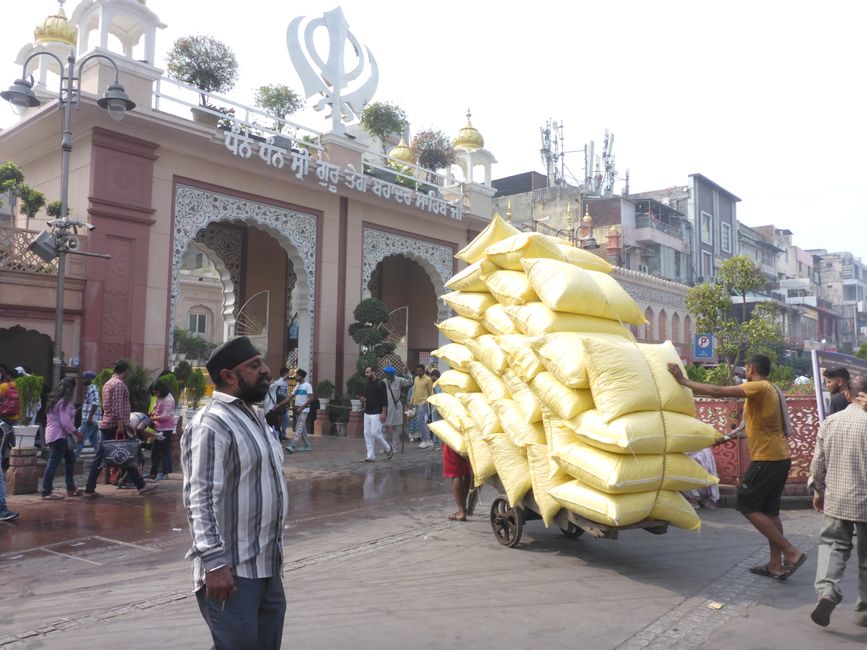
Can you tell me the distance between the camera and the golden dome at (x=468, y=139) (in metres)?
18.5

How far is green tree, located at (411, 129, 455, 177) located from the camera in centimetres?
2022

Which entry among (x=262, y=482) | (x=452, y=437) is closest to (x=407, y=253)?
(x=452, y=437)

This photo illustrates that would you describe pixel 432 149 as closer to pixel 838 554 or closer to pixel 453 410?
pixel 453 410

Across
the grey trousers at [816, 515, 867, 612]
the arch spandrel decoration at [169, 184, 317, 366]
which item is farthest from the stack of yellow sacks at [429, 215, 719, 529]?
the arch spandrel decoration at [169, 184, 317, 366]

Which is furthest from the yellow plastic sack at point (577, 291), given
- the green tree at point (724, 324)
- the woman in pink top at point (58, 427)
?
the green tree at point (724, 324)

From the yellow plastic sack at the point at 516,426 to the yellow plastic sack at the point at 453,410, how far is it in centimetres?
58

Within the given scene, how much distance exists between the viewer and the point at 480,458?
5.69 metres

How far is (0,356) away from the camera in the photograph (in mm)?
14625

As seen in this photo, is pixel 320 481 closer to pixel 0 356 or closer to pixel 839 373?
pixel 839 373

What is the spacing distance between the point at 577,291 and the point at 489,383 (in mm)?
1305

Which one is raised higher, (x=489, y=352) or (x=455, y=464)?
(x=489, y=352)

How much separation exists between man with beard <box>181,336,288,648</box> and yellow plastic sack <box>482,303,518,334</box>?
10.9 feet

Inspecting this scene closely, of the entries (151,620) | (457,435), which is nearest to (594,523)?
(457,435)

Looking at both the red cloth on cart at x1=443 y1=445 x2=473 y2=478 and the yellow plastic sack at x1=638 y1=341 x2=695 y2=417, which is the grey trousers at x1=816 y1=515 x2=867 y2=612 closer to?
the yellow plastic sack at x1=638 y1=341 x2=695 y2=417
